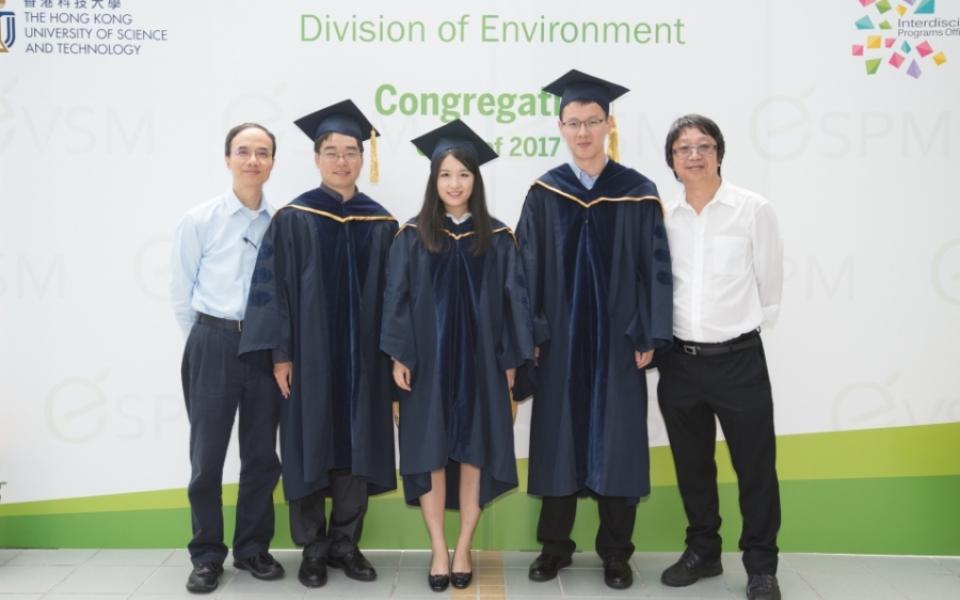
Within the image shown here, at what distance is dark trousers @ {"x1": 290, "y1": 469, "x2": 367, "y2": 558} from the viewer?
3428mm

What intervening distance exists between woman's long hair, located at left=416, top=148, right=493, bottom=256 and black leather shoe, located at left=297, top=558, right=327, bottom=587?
140 cm

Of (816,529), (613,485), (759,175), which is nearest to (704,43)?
(759,175)

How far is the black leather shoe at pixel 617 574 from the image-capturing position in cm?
338

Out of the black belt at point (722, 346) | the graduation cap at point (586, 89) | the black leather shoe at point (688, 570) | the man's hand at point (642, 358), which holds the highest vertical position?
the graduation cap at point (586, 89)

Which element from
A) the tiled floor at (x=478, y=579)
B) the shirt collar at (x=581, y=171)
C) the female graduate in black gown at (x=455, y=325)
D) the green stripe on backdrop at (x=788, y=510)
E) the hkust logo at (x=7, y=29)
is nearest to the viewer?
the female graduate in black gown at (x=455, y=325)

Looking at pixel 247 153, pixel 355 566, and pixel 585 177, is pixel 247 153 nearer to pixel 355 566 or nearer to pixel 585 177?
pixel 585 177

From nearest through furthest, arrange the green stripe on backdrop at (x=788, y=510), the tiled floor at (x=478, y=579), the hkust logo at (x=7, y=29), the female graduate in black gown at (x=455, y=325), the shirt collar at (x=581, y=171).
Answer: the female graduate in black gown at (x=455, y=325), the tiled floor at (x=478, y=579), the shirt collar at (x=581, y=171), the hkust logo at (x=7, y=29), the green stripe on backdrop at (x=788, y=510)

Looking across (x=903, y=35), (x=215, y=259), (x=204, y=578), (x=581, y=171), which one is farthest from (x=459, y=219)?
(x=903, y=35)

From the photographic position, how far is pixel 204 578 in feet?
10.9

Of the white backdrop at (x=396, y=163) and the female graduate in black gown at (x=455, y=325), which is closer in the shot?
the female graduate in black gown at (x=455, y=325)

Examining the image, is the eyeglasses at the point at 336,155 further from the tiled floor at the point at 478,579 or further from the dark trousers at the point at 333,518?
the tiled floor at the point at 478,579

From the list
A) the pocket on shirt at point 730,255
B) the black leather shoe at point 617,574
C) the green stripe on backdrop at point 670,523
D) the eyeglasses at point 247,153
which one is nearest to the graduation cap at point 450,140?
the eyeglasses at point 247,153

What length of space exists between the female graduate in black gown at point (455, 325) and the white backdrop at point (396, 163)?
58 centimetres

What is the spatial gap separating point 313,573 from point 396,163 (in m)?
1.86
